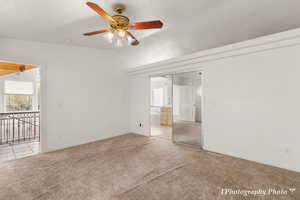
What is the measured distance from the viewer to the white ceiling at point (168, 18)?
2342mm

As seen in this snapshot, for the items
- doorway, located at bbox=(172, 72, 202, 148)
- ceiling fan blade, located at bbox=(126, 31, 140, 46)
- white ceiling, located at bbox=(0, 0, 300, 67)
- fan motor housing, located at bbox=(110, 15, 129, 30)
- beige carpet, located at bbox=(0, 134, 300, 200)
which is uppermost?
white ceiling, located at bbox=(0, 0, 300, 67)

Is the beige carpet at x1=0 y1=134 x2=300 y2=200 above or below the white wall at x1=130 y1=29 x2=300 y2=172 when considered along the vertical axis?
below

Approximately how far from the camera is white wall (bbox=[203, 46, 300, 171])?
2.30 metres

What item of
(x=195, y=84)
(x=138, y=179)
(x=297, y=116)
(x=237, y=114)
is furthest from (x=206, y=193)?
(x=195, y=84)

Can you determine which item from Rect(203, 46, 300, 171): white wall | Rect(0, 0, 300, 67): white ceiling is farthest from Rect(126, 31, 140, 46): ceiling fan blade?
Rect(203, 46, 300, 171): white wall

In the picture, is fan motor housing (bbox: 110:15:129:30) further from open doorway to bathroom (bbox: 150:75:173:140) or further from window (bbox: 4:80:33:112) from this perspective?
window (bbox: 4:80:33:112)

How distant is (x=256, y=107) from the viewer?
262 cm

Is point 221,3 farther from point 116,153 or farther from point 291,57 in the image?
point 116,153

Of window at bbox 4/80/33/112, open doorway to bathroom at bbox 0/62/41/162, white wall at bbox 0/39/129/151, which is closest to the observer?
white wall at bbox 0/39/129/151

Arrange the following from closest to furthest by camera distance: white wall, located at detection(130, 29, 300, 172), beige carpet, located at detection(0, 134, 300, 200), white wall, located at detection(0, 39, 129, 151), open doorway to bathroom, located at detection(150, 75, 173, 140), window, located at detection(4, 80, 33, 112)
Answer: beige carpet, located at detection(0, 134, 300, 200), white wall, located at detection(130, 29, 300, 172), white wall, located at detection(0, 39, 129, 151), open doorway to bathroom, located at detection(150, 75, 173, 140), window, located at detection(4, 80, 33, 112)

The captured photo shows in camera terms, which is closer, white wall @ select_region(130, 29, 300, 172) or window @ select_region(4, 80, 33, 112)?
white wall @ select_region(130, 29, 300, 172)

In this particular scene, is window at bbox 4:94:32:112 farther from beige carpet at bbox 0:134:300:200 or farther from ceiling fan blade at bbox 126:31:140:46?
ceiling fan blade at bbox 126:31:140:46

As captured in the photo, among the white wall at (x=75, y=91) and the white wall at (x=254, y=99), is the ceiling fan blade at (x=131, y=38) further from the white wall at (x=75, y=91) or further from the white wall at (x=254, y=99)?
the white wall at (x=75, y=91)

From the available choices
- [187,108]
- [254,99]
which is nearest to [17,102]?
[187,108]
